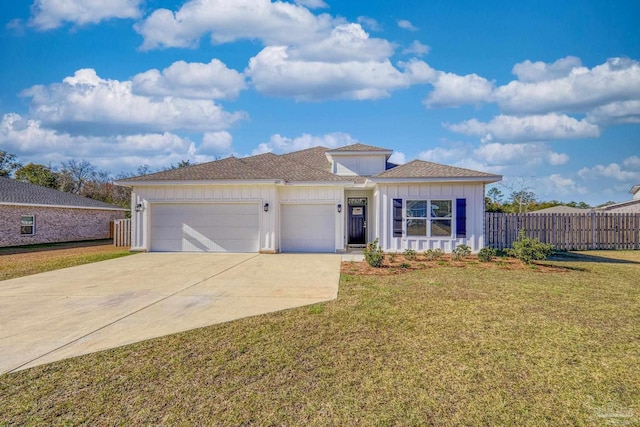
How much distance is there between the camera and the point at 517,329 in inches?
174

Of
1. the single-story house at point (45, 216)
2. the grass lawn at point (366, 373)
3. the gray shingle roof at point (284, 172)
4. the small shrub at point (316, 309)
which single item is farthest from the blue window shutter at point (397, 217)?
the single-story house at point (45, 216)

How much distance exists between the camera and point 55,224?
19.4 m

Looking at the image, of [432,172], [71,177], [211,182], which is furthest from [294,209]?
[71,177]

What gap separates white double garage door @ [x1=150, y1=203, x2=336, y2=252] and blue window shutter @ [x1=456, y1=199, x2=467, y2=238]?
4727mm

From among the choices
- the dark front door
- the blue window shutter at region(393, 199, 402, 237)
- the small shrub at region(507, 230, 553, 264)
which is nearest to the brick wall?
the dark front door

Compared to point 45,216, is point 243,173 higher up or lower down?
higher up

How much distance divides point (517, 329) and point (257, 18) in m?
12.3

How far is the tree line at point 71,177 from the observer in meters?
31.9

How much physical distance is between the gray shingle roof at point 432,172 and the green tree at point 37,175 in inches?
1327

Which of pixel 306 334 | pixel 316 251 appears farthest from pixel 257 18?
pixel 306 334

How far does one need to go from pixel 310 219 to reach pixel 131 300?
8.59 metres

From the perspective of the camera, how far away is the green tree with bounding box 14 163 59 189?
1225 inches

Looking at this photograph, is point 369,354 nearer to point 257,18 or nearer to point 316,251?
point 316,251

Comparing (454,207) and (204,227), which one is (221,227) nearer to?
(204,227)
